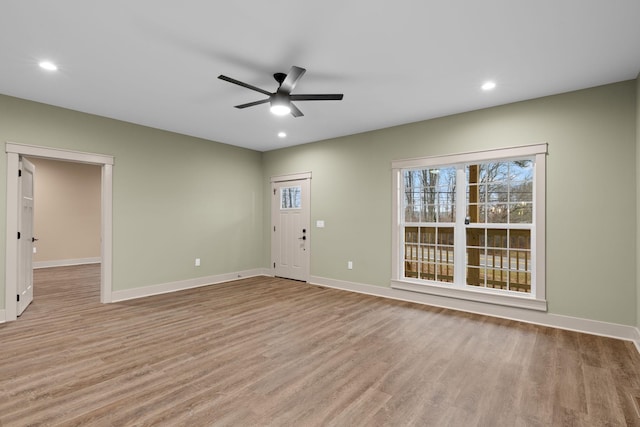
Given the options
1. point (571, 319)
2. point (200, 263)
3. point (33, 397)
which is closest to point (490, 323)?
point (571, 319)

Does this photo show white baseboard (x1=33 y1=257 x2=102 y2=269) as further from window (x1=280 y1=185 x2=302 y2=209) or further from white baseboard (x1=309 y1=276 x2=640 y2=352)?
white baseboard (x1=309 y1=276 x2=640 y2=352)

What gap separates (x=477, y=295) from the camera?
169 inches

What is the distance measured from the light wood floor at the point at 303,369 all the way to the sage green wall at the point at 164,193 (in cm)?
114

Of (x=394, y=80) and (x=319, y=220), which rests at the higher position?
(x=394, y=80)

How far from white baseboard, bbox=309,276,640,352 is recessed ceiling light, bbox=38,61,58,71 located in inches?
188

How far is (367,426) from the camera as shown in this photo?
1.96 metres

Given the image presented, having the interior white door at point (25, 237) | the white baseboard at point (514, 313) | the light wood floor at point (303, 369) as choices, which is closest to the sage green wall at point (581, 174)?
the white baseboard at point (514, 313)

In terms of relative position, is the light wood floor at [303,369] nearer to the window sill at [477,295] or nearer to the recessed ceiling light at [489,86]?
the window sill at [477,295]

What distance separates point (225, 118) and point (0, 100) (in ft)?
8.60

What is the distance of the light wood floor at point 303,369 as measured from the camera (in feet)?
6.86

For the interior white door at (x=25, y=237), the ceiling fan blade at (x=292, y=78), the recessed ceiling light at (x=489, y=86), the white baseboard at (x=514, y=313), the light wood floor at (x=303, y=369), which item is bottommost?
the light wood floor at (x=303, y=369)

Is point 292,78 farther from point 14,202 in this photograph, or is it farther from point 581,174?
point 14,202

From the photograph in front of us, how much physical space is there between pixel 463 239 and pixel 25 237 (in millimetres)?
6005

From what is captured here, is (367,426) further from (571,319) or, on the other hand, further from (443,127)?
(443,127)
